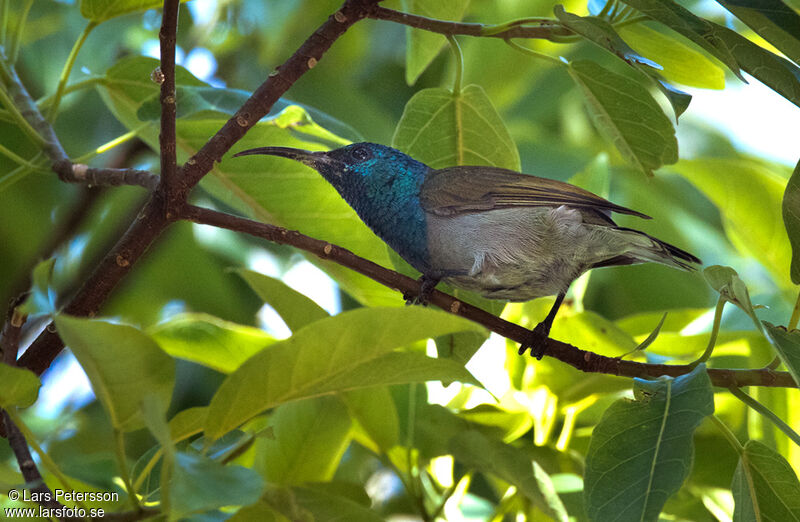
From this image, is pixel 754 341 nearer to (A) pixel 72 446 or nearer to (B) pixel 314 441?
(B) pixel 314 441

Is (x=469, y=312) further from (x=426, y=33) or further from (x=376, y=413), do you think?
(x=426, y=33)

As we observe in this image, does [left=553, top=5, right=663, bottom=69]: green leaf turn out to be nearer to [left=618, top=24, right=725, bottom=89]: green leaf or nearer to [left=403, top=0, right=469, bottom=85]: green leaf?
[left=618, top=24, right=725, bottom=89]: green leaf

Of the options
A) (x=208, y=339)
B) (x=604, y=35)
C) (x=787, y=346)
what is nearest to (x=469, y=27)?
(x=604, y=35)

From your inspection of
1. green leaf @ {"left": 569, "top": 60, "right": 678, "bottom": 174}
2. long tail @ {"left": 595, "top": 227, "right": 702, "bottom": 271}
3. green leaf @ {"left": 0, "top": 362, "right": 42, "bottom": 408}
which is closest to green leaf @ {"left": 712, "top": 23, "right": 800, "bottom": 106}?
green leaf @ {"left": 569, "top": 60, "right": 678, "bottom": 174}

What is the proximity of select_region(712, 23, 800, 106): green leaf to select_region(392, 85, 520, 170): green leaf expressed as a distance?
0.99 m

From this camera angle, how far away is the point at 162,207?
7.34 feet

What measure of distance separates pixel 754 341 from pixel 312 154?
6.05ft

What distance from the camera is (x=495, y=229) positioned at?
121 inches

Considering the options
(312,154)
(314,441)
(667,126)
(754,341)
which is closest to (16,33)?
(312,154)

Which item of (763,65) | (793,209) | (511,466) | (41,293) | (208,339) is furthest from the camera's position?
(208,339)

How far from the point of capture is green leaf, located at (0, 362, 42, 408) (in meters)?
1.73

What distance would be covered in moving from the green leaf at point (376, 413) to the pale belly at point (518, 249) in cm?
49

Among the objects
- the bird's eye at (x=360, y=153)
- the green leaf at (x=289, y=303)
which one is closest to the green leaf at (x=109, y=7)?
the bird's eye at (x=360, y=153)

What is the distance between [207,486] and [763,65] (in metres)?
1.63
